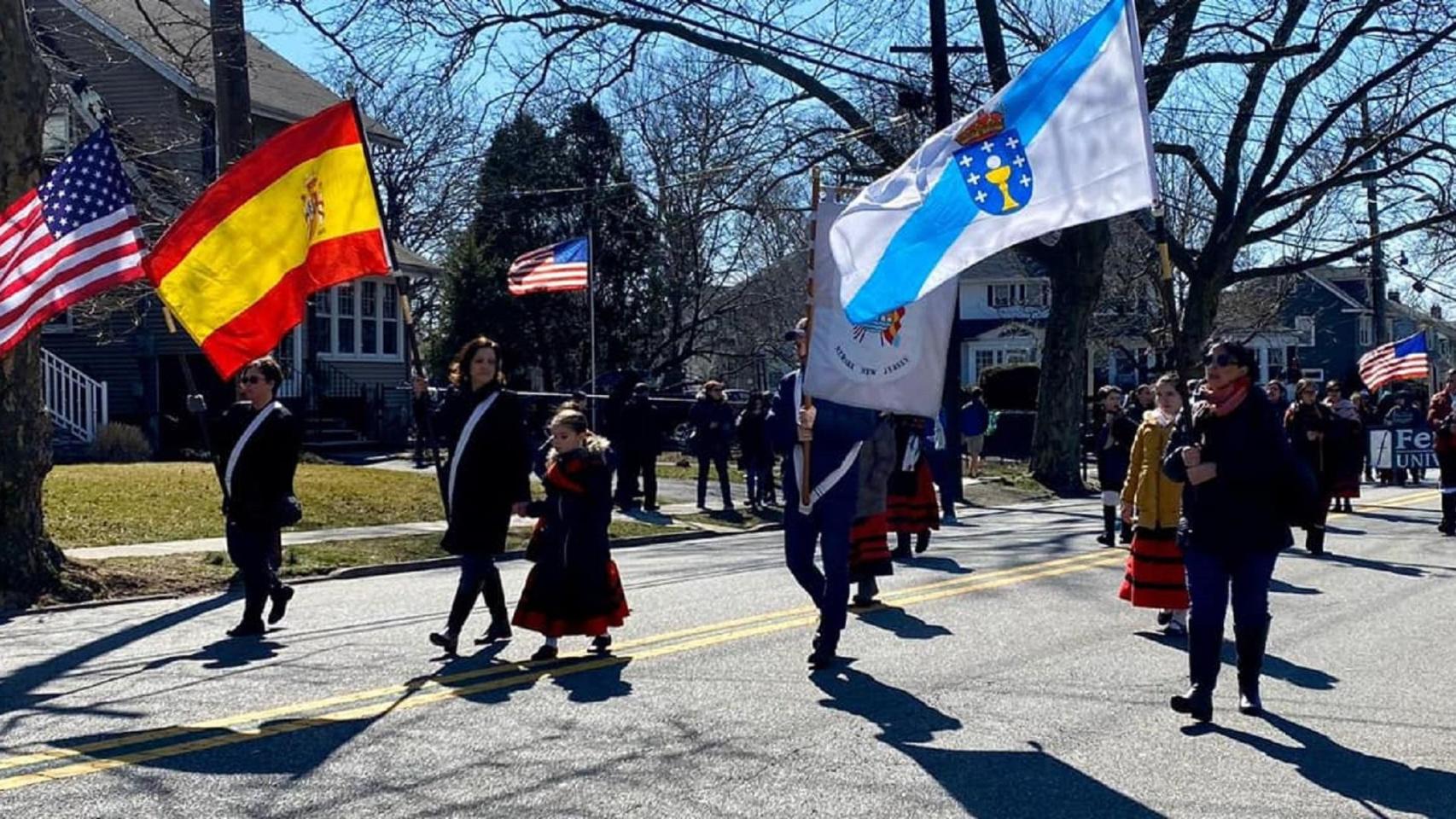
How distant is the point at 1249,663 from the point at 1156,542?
2.63m

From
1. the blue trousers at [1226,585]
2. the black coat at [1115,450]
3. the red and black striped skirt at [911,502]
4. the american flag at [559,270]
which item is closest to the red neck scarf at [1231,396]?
the blue trousers at [1226,585]

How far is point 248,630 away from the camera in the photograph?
1027 cm

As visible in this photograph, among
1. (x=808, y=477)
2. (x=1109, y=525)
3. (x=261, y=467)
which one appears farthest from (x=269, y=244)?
(x=1109, y=525)

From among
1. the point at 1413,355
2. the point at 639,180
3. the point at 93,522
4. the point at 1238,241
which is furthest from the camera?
the point at 639,180

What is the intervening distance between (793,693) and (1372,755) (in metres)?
2.71

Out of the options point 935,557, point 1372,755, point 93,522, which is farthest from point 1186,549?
point 93,522

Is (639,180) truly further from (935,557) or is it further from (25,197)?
(25,197)

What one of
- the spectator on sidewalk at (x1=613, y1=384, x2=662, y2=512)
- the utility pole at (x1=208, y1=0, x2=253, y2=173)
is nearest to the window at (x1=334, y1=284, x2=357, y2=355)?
the spectator on sidewalk at (x1=613, y1=384, x2=662, y2=512)

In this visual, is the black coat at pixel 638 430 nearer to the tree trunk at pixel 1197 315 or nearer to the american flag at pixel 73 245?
the american flag at pixel 73 245

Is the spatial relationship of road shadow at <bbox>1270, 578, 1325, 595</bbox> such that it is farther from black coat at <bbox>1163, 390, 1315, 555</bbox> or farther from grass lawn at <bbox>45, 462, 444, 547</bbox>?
grass lawn at <bbox>45, 462, 444, 547</bbox>

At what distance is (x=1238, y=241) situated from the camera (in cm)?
2992

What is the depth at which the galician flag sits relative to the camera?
7875 mm

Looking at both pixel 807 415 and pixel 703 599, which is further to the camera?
pixel 703 599

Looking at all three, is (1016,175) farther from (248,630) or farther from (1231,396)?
(248,630)
